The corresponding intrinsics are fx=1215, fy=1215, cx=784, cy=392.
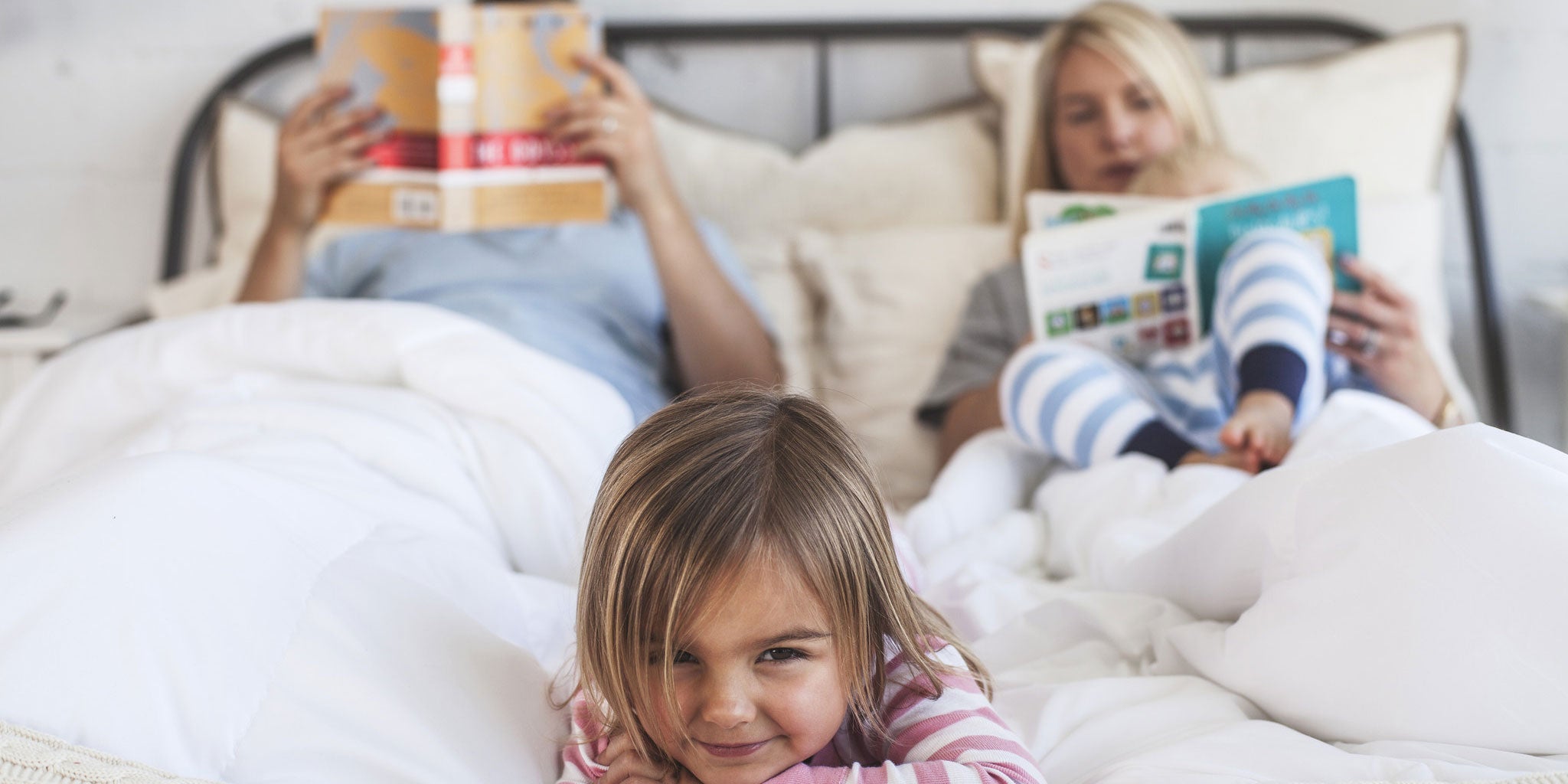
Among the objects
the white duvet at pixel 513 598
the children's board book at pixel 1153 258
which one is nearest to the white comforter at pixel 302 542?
the white duvet at pixel 513 598

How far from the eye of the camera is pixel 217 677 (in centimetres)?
59

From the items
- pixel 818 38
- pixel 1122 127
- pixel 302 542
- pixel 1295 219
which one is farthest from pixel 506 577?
pixel 818 38

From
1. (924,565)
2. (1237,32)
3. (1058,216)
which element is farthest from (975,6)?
(924,565)

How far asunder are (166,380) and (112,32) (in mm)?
1442

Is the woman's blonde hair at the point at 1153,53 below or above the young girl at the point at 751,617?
above

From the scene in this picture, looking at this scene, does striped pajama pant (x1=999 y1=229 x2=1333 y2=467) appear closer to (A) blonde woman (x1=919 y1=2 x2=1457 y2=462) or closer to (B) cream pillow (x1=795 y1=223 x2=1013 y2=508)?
(A) blonde woman (x1=919 y1=2 x2=1457 y2=462)

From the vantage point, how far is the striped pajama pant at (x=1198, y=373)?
3.89 ft

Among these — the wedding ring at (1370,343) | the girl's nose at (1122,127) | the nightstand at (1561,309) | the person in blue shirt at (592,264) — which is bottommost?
the nightstand at (1561,309)

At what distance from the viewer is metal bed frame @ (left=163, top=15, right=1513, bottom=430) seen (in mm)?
2023

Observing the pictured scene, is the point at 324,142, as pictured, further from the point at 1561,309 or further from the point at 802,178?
the point at 1561,309

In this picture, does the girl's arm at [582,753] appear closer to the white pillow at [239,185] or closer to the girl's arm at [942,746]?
the girl's arm at [942,746]

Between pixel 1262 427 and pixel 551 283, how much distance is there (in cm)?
81

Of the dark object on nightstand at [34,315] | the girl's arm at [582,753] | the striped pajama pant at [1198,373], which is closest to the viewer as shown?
the girl's arm at [582,753]

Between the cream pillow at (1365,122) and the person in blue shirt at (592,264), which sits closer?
the person in blue shirt at (592,264)
